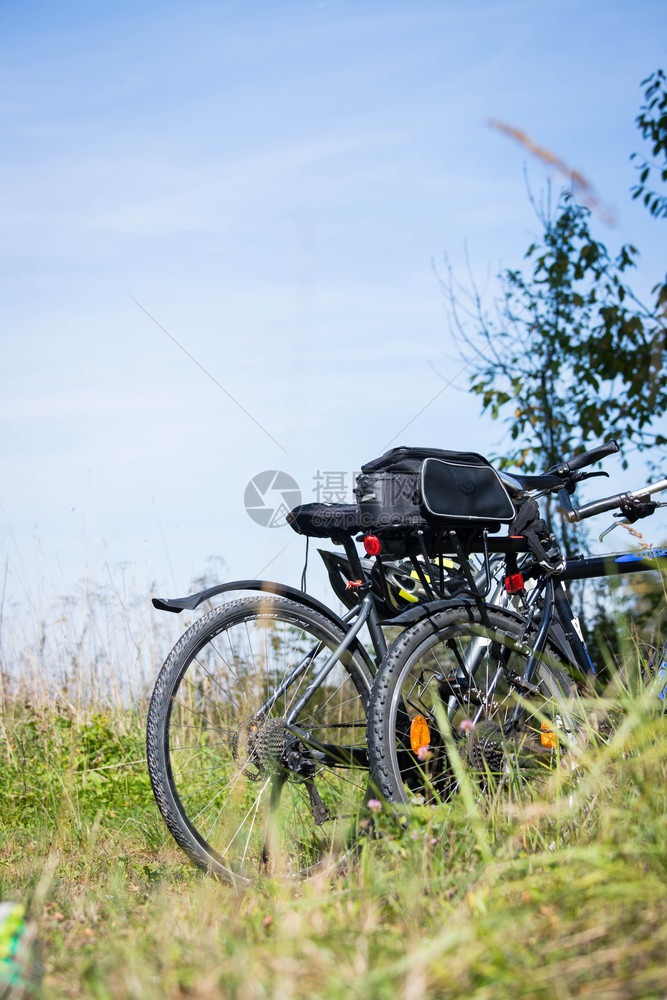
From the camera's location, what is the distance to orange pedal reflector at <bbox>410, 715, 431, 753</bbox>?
8.22 feet

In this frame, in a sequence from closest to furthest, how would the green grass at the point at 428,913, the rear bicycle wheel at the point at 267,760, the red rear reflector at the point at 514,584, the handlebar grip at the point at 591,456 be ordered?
the green grass at the point at 428,913, the rear bicycle wheel at the point at 267,760, the red rear reflector at the point at 514,584, the handlebar grip at the point at 591,456

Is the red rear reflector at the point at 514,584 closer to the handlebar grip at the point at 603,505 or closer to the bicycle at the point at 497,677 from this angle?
the bicycle at the point at 497,677

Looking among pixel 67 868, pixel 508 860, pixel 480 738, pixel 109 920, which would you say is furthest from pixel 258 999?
pixel 67 868

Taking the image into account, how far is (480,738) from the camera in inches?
101

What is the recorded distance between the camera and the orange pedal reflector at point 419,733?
2.51m

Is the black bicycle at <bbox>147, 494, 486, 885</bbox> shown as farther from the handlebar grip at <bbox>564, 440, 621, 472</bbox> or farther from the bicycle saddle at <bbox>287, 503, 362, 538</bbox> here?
the handlebar grip at <bbox>564, 440, 621, 472</bbox>

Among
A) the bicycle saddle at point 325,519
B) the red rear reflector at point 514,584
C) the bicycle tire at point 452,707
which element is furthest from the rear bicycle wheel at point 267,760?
the red rear reflector at point 514,584

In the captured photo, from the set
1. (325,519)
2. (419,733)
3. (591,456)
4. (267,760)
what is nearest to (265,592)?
(325,519)

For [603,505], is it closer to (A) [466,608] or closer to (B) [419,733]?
(A) [466,608]

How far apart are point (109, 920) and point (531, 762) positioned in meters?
1.42

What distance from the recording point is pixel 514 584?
2936 mm

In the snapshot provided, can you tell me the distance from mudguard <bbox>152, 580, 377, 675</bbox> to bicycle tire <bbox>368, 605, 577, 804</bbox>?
0.24m

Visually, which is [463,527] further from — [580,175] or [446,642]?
[580,175]

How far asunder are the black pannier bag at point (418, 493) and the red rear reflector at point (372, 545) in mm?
29
